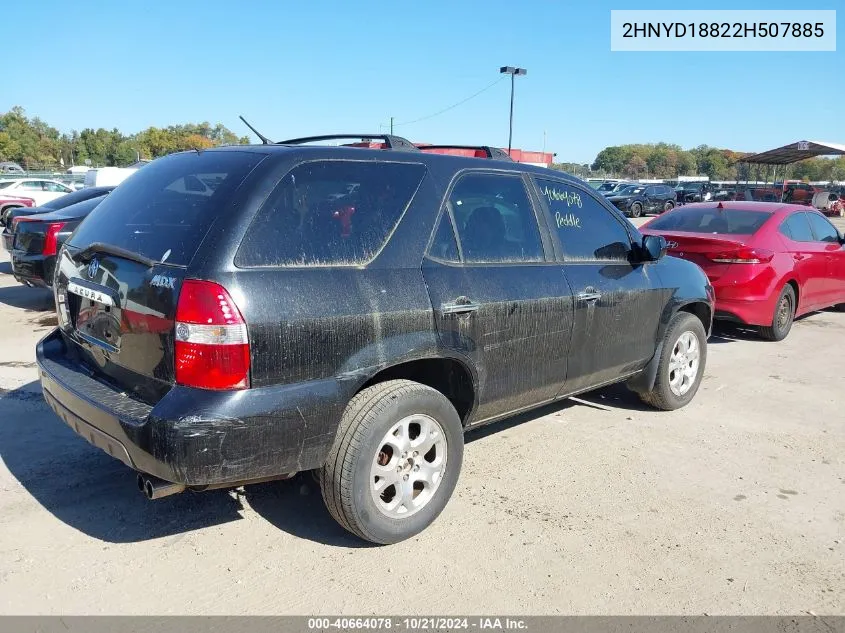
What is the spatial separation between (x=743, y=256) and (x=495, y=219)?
4.57m

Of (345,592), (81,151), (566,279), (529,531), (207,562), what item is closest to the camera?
(345,592)

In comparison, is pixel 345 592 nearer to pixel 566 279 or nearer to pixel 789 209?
pixel 566 279

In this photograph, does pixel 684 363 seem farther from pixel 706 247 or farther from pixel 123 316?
pixel 123 316

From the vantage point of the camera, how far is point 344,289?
2.92m

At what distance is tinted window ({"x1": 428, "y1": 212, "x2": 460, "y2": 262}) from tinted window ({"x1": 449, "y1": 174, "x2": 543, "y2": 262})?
2.6 inches

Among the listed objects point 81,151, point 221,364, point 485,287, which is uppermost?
point 81,151

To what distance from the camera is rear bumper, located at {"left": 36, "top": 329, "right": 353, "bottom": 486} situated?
101 inches

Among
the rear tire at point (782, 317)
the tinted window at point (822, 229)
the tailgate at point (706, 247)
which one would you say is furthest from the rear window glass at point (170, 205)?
the tinted window at point (822, 229)

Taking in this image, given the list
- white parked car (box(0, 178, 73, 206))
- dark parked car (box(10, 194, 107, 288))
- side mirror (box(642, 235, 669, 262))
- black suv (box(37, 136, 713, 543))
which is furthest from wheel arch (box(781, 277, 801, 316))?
white parked car (box(0, 178, 73, 206))

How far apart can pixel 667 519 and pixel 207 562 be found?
7.44 feet

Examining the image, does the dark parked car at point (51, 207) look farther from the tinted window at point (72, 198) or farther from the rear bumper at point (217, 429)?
the rear bumper at point (217, 429)

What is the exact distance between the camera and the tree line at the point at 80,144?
75.6m

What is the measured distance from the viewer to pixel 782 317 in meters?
7.78

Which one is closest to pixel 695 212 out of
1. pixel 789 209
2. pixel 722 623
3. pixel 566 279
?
pixel 789 209
